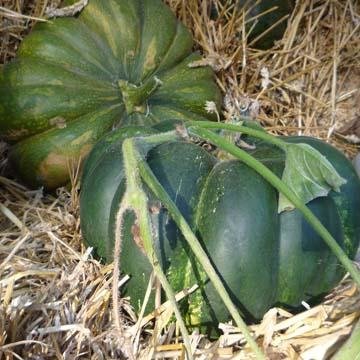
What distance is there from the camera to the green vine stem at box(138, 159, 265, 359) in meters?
1.18

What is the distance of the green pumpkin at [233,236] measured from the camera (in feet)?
4.70

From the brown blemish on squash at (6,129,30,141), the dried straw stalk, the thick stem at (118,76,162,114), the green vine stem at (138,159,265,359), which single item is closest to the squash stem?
the green vine stem at (138,159,265,359)

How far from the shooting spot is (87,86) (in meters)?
2.02

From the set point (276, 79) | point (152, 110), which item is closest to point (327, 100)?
point (276, 79)

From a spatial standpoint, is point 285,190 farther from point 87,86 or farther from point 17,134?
point 17,134

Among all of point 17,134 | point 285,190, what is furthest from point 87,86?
point 285,190

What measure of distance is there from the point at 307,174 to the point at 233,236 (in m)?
0.20

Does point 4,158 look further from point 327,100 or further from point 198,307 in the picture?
point 327,100

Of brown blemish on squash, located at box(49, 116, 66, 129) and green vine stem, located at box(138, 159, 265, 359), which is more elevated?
brown blemish on squash, located at box(49, 116, 66, 129)

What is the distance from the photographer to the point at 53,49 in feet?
6.71

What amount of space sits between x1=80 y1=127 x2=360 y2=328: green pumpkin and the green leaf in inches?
2.4

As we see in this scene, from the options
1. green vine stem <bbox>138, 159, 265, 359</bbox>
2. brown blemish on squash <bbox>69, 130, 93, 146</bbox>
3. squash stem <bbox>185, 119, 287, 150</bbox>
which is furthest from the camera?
brown blemish on squash <bbox>69, 130, 93, 146</bbox>

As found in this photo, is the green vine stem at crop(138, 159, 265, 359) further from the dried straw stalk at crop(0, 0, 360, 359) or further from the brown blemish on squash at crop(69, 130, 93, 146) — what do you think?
the brown blemish on squash at crop(69, 130, 93, 146)

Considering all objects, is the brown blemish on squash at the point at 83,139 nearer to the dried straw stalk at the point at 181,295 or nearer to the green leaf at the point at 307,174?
the dried straw stalk at the point at 181,295
